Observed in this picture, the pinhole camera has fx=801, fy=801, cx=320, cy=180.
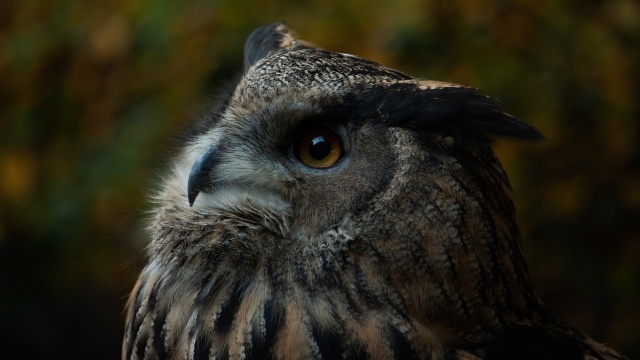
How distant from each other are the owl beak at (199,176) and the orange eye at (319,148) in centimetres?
17

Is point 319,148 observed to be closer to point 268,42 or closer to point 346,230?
point 346,230

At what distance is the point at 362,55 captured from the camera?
2.44 m

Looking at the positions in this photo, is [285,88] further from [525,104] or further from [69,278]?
[69,278]

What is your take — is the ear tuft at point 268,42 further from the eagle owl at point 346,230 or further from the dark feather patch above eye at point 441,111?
the dark feather patch above eye at point 441,111

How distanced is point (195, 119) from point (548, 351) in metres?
0.91

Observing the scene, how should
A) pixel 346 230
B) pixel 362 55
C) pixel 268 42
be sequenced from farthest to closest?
pixel 362 55 → pixel 268 42 → pixel 346 230

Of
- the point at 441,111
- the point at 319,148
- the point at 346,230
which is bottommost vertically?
the point at 346,230

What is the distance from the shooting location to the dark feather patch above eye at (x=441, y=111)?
1.49 metres

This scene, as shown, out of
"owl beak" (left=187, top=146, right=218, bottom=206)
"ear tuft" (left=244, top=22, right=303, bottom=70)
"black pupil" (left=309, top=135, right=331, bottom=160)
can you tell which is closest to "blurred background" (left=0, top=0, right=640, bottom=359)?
"ear tuft" (left=244, top=22, right=303, bottom=70)

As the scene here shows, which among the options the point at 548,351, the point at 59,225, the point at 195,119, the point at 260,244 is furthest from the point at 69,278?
the point at 548,351

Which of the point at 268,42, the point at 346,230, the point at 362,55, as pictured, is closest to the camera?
the point at 346,230

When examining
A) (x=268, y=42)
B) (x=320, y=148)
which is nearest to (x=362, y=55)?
(x=268, y=42)

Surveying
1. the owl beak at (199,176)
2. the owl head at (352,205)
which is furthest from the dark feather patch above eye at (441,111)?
the owl beak at (199,176)

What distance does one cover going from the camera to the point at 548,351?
1536mm
